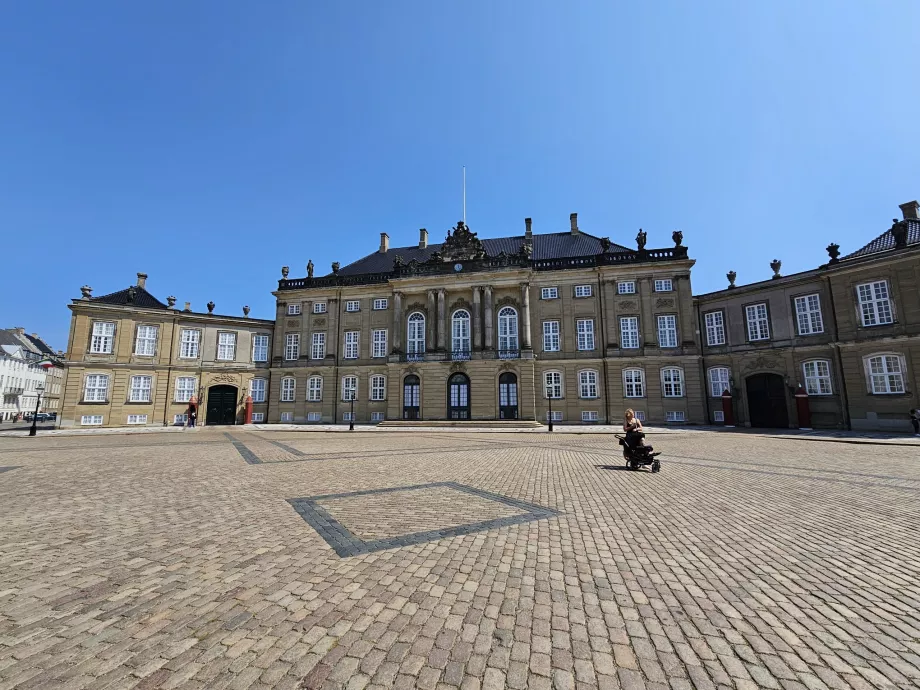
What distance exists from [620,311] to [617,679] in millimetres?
32835

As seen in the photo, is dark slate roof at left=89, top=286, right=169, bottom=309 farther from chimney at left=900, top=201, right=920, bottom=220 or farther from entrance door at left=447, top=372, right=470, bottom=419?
chimney at left=900, top=201, right=920, bottom=220

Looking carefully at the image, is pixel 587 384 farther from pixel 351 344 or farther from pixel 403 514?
pixel 403 514

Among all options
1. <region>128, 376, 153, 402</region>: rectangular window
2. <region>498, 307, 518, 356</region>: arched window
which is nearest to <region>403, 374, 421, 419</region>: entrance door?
<region>498, 307, 518, 356</region>: arched window

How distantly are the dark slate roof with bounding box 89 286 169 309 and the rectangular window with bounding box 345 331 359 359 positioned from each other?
15.7 metres

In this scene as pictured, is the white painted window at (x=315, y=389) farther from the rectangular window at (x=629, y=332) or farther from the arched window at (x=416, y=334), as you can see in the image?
the rectangular window at (x=629, y=332)

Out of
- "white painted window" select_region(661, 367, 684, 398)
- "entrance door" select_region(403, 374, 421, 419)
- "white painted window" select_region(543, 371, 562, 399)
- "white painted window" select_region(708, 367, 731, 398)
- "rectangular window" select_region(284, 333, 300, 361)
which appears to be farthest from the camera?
"rectangular window" select_region(284, 333, 300, 361)

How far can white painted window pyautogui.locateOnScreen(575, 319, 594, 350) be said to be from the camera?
3309 cm

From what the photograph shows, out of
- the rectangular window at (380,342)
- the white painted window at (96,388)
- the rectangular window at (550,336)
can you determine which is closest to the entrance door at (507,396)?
the rectangular window at (550,336)

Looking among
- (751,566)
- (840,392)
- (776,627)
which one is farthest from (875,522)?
(840,392)

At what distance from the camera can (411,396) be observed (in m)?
34.8

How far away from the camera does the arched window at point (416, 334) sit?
36.1 metres

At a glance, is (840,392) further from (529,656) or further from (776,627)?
(529,656)

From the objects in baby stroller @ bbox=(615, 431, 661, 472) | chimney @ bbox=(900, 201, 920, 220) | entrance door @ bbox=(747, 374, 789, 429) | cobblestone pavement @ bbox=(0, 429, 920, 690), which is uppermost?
chimney @ bbox=(900, 201, 920, 220)

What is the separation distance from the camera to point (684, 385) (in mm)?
30406
